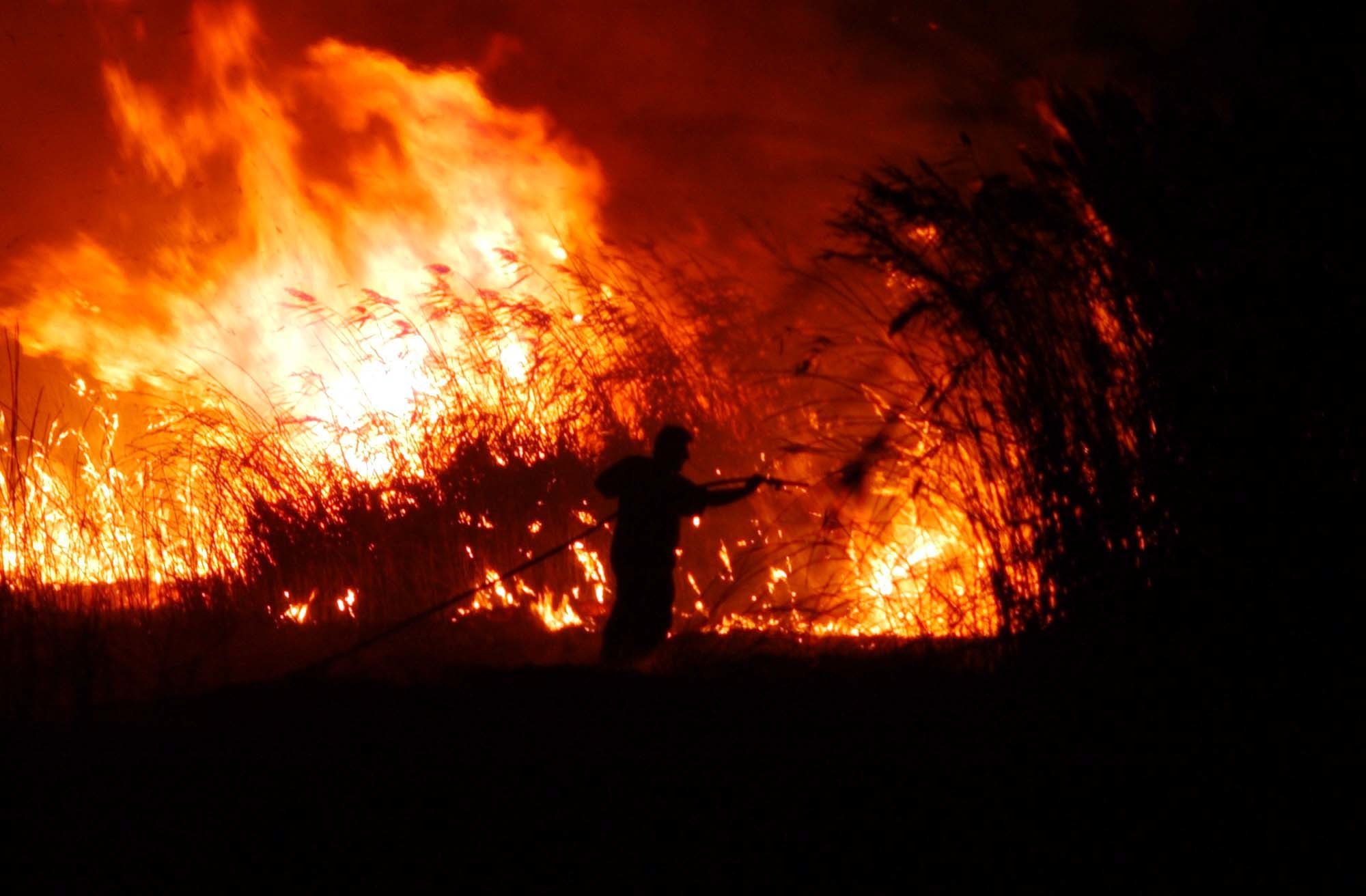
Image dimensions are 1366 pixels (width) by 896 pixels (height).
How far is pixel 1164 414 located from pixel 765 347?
362 centimetres

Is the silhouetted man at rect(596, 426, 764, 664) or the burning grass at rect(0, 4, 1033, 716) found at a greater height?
the burning grass at rect(0, 4, 1033, 716)

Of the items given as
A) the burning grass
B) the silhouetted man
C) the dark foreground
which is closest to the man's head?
the silhouetted man

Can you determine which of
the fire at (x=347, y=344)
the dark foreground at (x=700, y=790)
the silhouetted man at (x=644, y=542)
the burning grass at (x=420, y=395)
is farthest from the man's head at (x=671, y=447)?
the dark foreground at (x=700, y=790)

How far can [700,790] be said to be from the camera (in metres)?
3.05

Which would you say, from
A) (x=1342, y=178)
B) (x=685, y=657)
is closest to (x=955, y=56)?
(x=1342, y=178)

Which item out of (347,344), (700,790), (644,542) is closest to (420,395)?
(347,344)

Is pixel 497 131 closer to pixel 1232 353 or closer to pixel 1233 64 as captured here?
pixel 1233 64

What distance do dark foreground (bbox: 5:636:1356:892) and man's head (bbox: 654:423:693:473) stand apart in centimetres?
118

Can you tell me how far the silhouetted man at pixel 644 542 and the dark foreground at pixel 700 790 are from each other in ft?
3.17

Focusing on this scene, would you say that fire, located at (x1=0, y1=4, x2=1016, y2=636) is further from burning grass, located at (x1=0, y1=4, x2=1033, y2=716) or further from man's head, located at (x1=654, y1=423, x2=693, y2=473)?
man's head, located at (x1=654, y1=423, x2=693, y2=473)

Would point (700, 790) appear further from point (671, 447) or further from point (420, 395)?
point (420, 395)

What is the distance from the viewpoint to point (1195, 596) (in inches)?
133

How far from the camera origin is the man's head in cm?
482

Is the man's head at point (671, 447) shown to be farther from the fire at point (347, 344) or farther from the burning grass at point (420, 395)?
the fire at point (347, 344)
